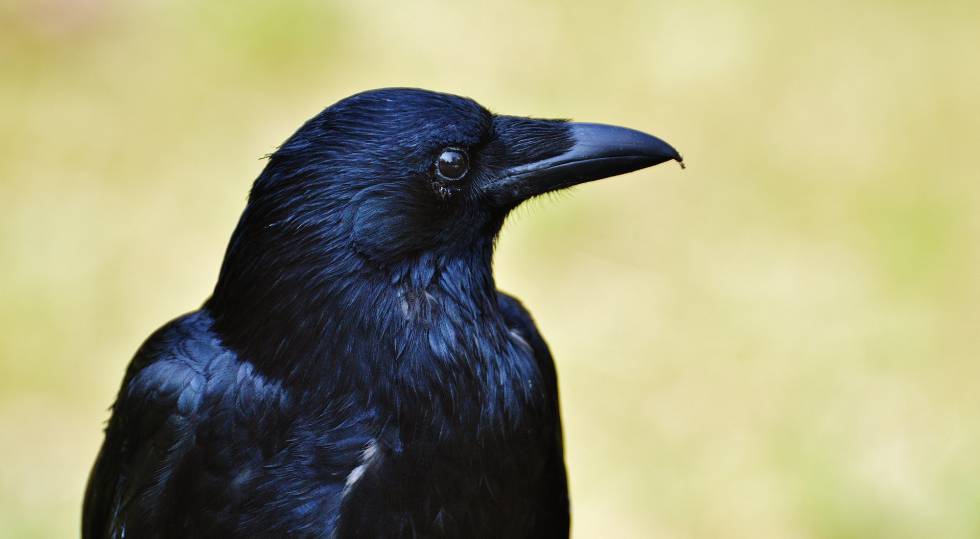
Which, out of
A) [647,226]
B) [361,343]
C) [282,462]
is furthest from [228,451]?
[647,226]

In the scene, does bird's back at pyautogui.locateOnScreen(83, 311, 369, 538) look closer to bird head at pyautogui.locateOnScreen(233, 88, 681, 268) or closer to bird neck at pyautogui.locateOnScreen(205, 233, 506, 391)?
bird neck at pyautogui.locateOnScreen(205, 233, 506, 391)

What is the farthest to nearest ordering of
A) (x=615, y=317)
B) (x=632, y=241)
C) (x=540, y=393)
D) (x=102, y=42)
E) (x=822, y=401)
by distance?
(x=102, y=42) < (x=632, y=241) < (x=615, y=317) < (x=822, y=401) < (x=540, y=393)

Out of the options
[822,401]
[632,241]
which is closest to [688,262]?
[632,241]

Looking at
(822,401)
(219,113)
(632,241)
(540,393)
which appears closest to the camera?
(540,393)

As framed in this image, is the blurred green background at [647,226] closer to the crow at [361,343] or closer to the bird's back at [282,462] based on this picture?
the bird's back at [282,462]

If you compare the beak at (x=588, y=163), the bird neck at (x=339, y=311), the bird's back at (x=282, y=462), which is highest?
the beak at (x=588, y=163)

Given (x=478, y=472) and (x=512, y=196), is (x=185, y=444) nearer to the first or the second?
(x=478, y=472)

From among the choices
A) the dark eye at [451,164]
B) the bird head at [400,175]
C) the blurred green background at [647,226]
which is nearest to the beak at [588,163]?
the bird head at [400,175]
